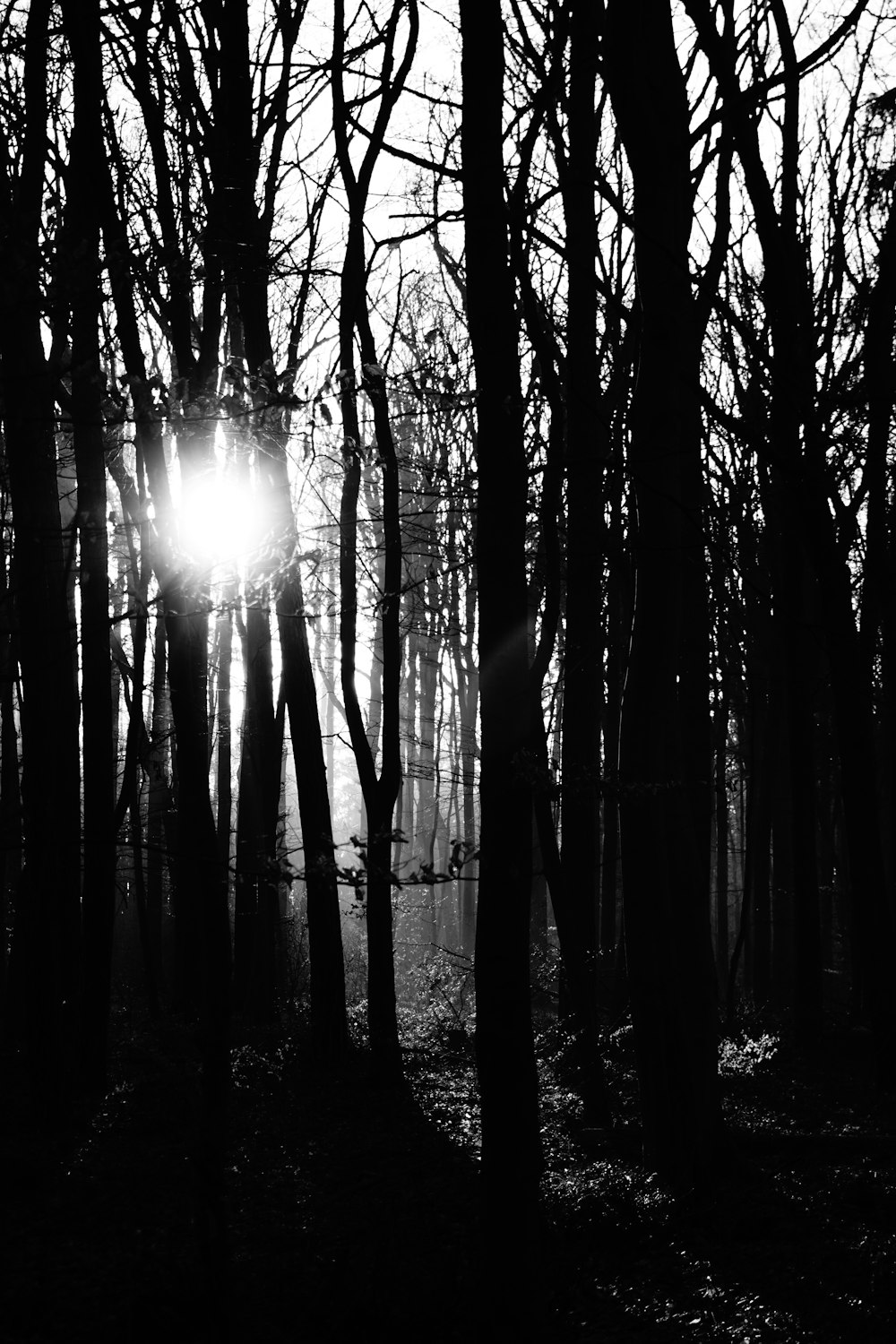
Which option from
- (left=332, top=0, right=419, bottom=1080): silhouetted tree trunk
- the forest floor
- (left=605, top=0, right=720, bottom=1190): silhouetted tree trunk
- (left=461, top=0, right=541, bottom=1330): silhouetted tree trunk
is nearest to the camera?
(left=461, top=0, right=541, bottom=1330): silhouetted tree trunk

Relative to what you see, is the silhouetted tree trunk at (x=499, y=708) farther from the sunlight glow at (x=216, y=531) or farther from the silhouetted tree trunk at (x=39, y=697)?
the silhouetted tree trunk at (x=39, y=697)

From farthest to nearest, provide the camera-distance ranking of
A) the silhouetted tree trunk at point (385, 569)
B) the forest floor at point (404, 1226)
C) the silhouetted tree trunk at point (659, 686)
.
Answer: the silhouetted tree trunk at point (385, 569) → the silhouetted tree trunk at point (659, 686) → the forest floor at point (404, 1226)

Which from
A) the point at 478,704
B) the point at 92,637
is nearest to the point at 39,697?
the point at 92,637

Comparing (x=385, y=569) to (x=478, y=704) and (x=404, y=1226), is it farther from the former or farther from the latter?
(x=404, y=1226)

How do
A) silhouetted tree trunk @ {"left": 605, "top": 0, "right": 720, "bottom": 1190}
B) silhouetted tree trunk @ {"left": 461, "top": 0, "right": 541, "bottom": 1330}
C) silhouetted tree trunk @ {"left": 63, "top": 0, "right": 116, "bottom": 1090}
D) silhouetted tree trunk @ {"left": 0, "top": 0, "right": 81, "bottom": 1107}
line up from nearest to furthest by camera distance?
silhouetted tree trunk @ {"left": 461, "top": 0, "right": 541, "bottom": 1330} → silhouetted tree trunk @ {"left": 605, "top": 0, "right": 720, "bottom": 1190} → silhouetted tree trunk @ {"left": 63, "top": 0, "right": 116, "bottom": 1090} → silhouetted tree trunk @ {"left": 0, "top": 0, "right": 81, "bottom": 1107}

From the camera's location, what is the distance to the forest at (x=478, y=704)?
198 inches

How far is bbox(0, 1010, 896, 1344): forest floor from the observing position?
16.6 feet

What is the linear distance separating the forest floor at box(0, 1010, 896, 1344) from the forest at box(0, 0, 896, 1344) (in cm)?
4

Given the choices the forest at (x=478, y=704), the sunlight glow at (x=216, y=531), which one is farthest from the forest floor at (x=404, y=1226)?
the sunlight glow at (x=216, y=531)

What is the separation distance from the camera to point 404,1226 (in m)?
6.45

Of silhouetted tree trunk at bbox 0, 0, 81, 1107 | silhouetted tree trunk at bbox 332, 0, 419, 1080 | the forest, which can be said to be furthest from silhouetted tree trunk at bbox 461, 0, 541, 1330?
silhouetted tree trunk at bbox 332, 0, 419, 1080

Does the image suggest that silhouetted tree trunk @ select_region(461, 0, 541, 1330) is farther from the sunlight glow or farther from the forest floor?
the sunlight glow

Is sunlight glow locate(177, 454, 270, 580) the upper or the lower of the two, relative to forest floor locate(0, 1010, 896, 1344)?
upper

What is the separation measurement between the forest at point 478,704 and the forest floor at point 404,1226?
4cm
